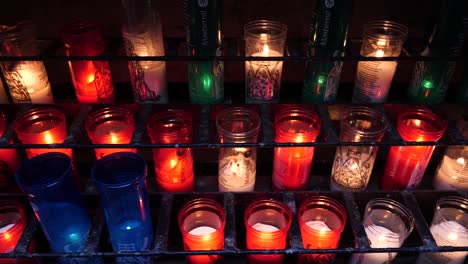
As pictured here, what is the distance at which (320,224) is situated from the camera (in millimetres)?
1078

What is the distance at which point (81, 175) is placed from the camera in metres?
1.20

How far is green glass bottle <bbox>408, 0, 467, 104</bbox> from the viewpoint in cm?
90

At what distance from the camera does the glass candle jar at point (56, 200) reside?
2.88 ft

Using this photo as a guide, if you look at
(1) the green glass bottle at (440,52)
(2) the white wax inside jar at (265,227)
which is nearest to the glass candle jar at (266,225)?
(2) the white wax inside jar at (265,227)

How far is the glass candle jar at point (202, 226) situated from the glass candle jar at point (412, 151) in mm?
450

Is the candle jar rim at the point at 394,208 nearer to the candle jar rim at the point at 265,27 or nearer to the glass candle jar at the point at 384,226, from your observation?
the glass candle jar at the point at 384,226

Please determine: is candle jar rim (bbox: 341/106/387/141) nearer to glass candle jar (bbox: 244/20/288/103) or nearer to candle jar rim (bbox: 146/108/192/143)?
glass candle jar (bbox: 244/20/288/103)

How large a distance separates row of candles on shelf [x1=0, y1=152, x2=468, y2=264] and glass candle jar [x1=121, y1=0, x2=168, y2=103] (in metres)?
0.17

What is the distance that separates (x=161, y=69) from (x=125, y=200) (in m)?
0.31

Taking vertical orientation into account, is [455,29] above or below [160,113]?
above

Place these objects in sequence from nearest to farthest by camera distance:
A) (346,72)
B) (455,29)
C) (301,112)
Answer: (455,29), (301,112), (346,72)

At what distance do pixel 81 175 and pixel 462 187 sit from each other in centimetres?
102

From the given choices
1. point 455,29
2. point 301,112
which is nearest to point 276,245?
point 301,112

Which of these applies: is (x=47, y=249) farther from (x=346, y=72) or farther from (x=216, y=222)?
(x=346, y=72)
